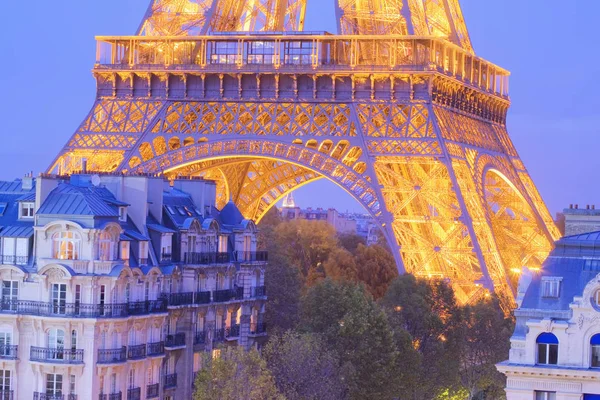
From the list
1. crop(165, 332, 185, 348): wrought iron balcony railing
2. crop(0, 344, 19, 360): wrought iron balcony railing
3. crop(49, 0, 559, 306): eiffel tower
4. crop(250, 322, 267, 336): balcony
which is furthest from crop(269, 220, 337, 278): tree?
crop(0, 344, 19, 360): wrought iron balcony railing

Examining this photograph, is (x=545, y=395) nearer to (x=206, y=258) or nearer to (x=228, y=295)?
(x=206, y=258)

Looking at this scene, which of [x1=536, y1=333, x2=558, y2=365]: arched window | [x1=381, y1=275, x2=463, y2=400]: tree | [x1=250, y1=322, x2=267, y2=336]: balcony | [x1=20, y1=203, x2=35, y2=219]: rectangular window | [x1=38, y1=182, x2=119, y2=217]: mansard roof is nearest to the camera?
[x1=536, y1=333, x2=558, y2=365]: arched window

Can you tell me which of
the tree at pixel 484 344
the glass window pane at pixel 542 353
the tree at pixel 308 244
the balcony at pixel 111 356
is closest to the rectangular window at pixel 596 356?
the glass window pane at pixel 542 353

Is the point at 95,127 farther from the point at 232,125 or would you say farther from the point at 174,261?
the point at 174,261

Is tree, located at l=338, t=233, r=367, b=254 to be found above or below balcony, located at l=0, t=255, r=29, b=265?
above

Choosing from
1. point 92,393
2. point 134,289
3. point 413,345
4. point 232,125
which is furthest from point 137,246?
point 232,125

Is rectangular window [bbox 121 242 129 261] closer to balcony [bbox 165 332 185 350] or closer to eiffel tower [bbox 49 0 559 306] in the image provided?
balcony [bbox 165 332 185 350]

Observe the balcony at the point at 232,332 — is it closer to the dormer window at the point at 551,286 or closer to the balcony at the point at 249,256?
the balcony at the point at 249,256
